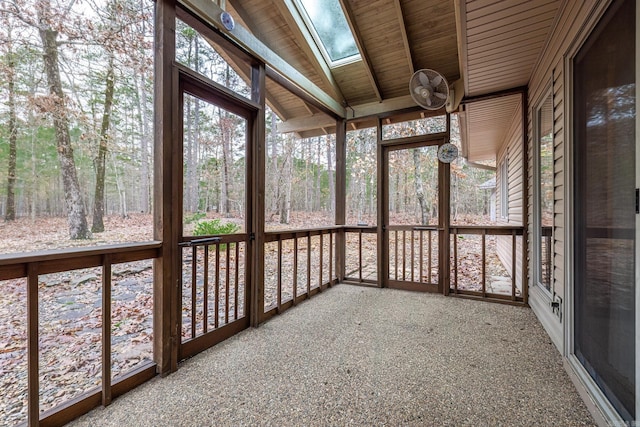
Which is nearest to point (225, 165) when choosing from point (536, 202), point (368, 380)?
point (368, 380)

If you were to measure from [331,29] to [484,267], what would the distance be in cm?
367

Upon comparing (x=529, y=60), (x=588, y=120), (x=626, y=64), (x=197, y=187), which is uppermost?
(x=529, y=60)

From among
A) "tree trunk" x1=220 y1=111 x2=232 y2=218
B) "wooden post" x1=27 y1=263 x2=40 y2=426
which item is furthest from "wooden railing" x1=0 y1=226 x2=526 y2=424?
"tree trunk" x1=220 y1=111 x2=232 y2=218

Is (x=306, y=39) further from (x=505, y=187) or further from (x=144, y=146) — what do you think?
(x=505, y=187)

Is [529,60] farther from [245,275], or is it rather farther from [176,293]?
[176,293]

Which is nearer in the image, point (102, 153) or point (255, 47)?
point (102, 153)

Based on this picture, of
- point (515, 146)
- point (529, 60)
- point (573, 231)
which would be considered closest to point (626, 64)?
point (573, 231)

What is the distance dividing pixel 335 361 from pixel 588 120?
7.66 feet

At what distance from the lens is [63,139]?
6.76 feet

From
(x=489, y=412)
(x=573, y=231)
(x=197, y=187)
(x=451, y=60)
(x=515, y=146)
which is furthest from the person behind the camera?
(x=515, y=146)

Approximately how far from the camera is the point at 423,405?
1.63 m

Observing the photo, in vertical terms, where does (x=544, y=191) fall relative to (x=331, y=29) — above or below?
below

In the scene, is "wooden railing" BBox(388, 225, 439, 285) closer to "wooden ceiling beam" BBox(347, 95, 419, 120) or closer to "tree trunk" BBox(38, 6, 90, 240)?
"wooden ceiling beam" BBox(347, 95, 419, 120)

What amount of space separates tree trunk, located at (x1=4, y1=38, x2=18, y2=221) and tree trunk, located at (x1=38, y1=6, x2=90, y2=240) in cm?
23
